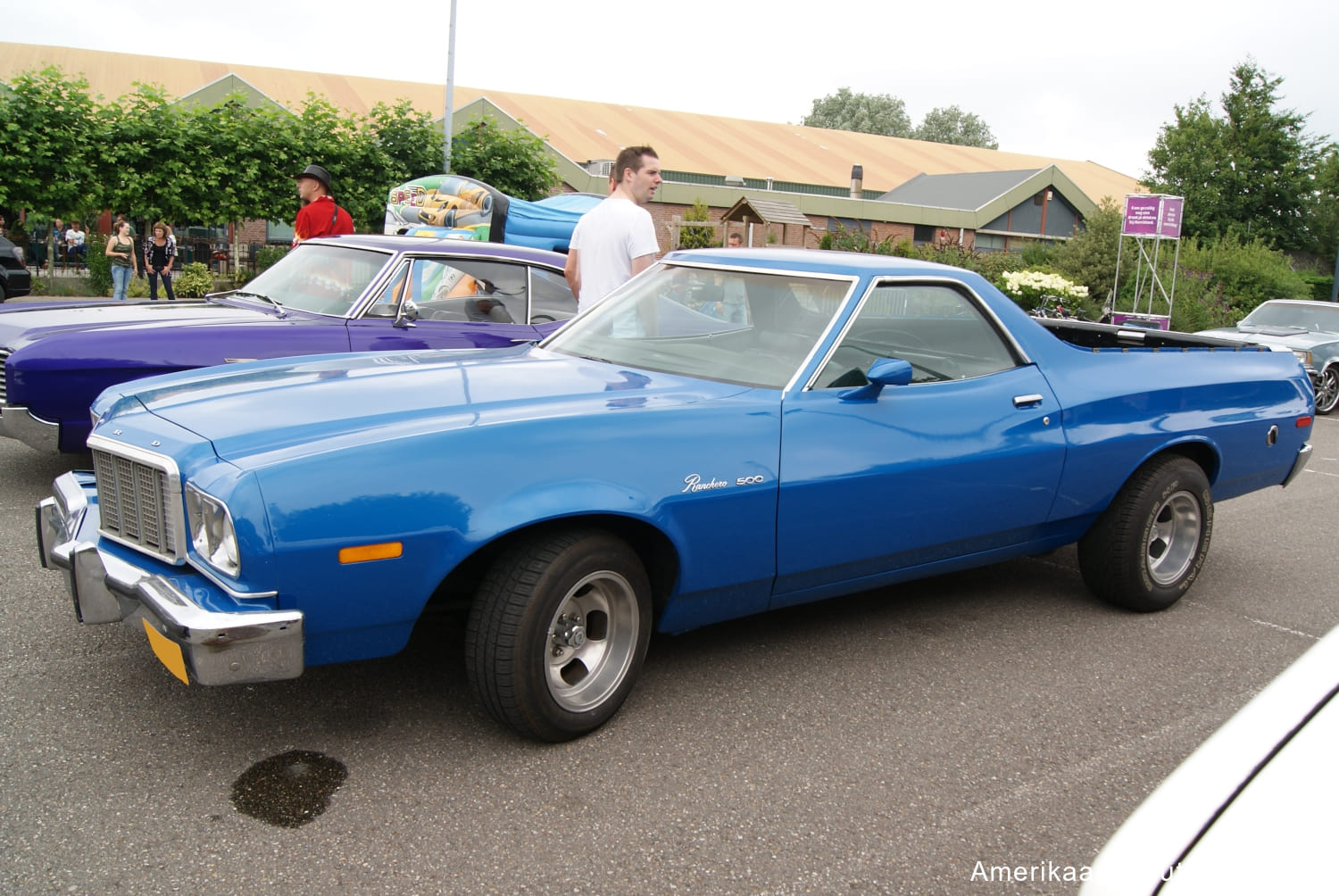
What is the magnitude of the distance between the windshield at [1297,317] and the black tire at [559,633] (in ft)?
43.8

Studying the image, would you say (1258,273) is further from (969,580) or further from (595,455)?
(595,455)

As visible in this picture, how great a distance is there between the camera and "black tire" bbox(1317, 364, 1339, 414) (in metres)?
13.0

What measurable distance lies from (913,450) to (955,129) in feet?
315

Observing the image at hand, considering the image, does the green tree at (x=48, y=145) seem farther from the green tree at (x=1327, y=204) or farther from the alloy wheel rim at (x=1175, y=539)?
the green tree at (x=1327, y=204)

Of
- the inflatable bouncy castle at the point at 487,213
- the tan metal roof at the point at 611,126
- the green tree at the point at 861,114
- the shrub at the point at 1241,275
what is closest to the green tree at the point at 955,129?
the green tree at the point at 861,114

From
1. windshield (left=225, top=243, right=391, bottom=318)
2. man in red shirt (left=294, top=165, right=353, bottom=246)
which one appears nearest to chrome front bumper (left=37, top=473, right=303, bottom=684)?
windshield (left=225, top=243, right=391, bottom=318)

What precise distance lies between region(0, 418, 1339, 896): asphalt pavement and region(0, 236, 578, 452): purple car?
1380 mm

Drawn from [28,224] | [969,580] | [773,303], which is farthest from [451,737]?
[28,224]

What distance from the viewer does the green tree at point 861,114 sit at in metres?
90.2

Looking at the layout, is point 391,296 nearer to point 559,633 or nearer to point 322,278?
point 322,278

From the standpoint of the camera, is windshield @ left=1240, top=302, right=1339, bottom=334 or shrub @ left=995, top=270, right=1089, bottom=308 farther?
shrub @ left=995, top=270, right=1089, bottom=308

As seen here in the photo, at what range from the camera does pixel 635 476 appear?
3.06 meters

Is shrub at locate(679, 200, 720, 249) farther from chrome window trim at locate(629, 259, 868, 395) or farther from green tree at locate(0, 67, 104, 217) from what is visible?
chrome window trim at locate(629, 259, 868, 395)

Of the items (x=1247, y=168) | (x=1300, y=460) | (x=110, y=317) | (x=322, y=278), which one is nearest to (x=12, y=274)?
(x=110, y=317)
